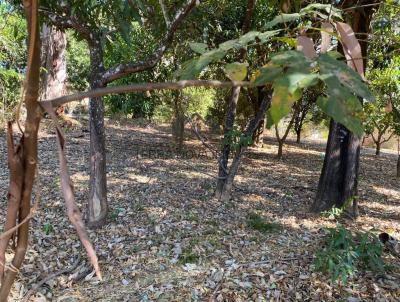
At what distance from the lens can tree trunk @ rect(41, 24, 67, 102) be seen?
7.97 metres

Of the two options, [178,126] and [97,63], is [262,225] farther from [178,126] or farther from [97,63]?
[178,126]

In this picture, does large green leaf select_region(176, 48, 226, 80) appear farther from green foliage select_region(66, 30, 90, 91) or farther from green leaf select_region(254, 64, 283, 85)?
green foliage select_region(66, 30, 90, 91)

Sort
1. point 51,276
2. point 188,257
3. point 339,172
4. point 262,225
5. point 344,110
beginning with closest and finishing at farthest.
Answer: point 344,110 → point 51,276 → point 188,257 → point 262,225 → point 339,172

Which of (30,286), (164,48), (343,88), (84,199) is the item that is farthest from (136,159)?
(343,88)

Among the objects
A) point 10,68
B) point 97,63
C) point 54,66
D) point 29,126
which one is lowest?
point 29,126

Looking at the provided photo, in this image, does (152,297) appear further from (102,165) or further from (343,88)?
(343,88)

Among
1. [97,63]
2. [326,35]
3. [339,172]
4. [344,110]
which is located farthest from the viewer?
[339,172]

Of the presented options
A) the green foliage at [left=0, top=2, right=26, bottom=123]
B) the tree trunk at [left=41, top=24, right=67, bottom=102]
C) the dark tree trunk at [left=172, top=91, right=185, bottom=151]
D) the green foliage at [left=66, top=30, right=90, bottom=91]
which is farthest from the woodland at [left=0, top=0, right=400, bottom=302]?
the green foliage at [left=66, top=30, right=90, bottom=91]

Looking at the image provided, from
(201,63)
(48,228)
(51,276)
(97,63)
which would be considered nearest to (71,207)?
(201,63)

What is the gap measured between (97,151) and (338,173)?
2344 millimetres

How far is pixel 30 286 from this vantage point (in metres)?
2.41

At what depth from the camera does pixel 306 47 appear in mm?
614

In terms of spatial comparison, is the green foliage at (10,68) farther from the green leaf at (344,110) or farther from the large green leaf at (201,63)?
the green leaf at (344,110)

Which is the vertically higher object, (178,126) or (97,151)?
(178,126)
